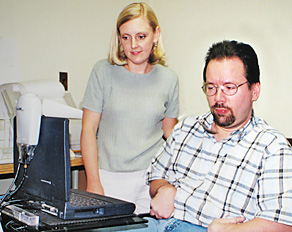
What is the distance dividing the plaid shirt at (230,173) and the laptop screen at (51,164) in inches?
22.0

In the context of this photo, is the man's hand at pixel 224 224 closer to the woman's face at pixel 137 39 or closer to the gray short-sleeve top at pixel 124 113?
the gray short-sleeve top at pixel 124 113

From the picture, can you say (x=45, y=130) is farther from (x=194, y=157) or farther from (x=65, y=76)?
(x=65, y=76)

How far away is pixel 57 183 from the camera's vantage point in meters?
1.05

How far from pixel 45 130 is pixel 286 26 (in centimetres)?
166

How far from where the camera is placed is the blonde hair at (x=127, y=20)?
1.81m

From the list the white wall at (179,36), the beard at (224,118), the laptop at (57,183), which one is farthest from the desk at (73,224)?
the white wall at (179,36)

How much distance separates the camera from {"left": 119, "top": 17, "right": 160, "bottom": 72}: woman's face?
1807 mm

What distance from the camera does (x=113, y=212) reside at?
108 centimetres

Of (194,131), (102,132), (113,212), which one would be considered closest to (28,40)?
(102,132)

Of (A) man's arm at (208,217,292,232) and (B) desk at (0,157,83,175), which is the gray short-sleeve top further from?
(A) man's arm at (208,217,292,232)

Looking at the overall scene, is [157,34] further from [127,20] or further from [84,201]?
[84,201]

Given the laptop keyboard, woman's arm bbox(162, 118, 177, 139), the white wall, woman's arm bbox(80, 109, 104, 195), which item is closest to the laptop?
the laptop keyboard

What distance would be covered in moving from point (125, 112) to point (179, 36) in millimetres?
1194

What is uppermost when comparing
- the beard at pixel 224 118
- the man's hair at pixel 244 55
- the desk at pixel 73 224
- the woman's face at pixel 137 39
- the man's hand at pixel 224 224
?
the woman's face at pixel 137 39
